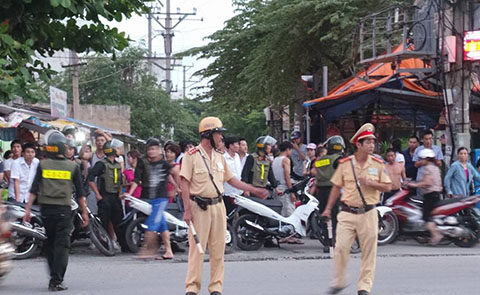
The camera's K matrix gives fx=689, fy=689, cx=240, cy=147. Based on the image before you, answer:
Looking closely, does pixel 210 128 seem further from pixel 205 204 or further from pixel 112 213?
pixel 112 213

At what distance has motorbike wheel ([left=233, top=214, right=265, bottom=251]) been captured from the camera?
11.5 metres

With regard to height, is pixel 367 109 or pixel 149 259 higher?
pixel 367 109

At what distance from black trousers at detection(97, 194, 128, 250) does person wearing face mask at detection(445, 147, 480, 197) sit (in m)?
6.25

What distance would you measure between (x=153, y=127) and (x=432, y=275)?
110ft

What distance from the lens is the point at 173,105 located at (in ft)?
139

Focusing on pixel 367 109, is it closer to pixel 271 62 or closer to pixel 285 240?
pixel 271 62

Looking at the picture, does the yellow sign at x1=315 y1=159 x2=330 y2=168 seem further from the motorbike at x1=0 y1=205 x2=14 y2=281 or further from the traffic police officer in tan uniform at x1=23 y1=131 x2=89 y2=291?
the motorbike at x1=0 y1=205 x2=14 y2=281

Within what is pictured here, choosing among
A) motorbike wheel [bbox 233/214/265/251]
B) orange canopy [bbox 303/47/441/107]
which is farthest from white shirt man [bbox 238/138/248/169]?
orange canopy [bbox 303/47/441/107]

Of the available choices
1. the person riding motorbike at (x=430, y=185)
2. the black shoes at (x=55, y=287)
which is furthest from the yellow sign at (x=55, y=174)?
the person riding motorbike at (x=430, y=185)

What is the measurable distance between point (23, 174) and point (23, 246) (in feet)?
4.91

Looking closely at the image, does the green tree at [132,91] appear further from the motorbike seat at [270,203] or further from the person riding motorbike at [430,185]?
the person riding motorbike at [430,185]

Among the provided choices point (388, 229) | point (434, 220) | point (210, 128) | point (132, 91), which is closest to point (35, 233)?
point (210, 128)

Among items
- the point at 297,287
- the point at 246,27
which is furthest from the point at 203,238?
the point at 246,27

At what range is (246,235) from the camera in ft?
37.9
